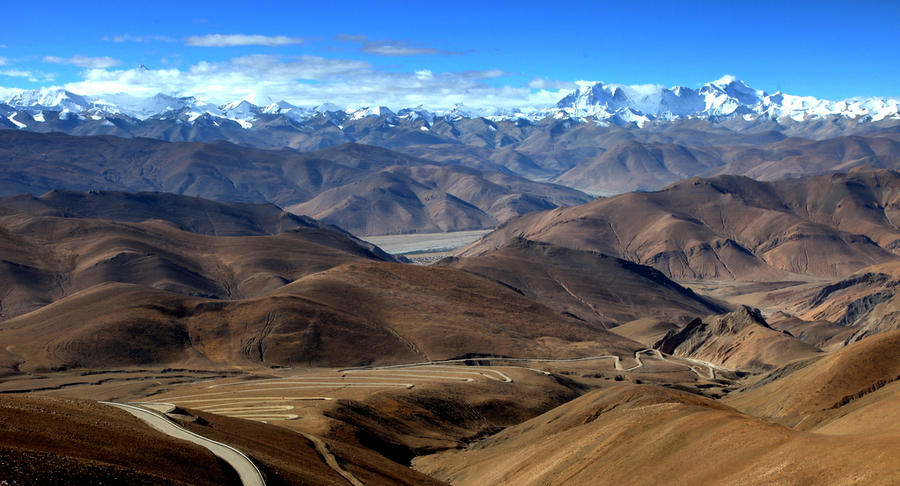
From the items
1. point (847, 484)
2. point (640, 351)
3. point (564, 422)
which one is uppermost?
point (847, 484)

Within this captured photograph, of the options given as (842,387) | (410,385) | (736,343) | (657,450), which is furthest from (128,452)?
(736,343)

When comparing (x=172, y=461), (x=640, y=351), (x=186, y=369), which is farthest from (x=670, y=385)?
(x=172, y=461)

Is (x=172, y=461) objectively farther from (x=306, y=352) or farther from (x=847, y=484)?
(x=306, y=352)

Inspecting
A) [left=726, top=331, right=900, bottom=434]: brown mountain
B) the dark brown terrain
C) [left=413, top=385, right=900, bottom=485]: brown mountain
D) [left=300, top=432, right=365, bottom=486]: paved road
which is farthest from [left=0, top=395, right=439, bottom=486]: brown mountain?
[left=726, top=331, right=900, bottom=434]: brown mountain

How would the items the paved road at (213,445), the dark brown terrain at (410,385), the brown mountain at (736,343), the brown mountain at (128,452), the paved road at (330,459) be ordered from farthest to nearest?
1. the brown mountain at (736,343)
2. the paved road at (330,459)
3. the dark brown terrain at (410,385)
4. the paved road at (213,445)
5. the brown mountain at (128,452)

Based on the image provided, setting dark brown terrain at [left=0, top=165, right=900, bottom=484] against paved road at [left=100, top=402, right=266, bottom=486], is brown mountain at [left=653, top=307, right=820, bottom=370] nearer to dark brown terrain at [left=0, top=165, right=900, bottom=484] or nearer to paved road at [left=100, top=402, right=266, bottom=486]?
dark brown terrain at [left=0, top=165, right=900, bottom=484]

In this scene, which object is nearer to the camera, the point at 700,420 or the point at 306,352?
the point at 700,420

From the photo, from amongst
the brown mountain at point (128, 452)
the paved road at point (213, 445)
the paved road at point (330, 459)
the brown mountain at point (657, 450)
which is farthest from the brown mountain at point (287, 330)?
the brown mountain at point (128, 452)

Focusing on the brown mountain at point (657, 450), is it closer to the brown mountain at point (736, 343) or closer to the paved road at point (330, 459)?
the paved road at point (330, 459)
